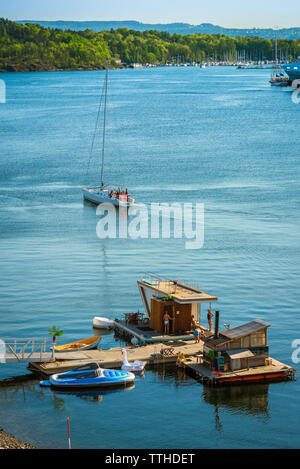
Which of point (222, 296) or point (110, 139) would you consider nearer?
point (222, 296)

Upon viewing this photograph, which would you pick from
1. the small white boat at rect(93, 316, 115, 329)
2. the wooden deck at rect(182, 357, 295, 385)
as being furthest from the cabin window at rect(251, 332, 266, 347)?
the small white boat at rect(93, 316, 115, 329)

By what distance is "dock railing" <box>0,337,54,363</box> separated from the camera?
145ft

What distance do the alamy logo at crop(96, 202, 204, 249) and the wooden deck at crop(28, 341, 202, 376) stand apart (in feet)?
98.7

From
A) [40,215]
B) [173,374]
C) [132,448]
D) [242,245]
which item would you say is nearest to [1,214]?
[40,215]

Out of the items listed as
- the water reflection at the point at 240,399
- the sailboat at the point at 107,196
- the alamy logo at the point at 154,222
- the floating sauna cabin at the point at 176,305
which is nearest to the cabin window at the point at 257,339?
the water reflection at the point at 240,399

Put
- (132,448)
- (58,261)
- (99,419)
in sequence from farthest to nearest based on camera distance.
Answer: (58,261), (99,419), (132,448)

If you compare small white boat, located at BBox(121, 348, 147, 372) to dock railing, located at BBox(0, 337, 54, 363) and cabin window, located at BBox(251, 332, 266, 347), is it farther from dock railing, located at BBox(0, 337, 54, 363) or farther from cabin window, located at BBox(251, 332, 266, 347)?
cabin window, located at BBox(251, 332, 266, 347)

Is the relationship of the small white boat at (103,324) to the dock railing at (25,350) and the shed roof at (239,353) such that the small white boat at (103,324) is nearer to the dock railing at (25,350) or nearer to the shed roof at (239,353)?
the dock railing at (25,350)

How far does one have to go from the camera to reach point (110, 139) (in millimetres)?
155750

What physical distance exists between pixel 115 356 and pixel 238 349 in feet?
24.3

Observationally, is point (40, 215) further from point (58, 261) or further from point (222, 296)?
point (222, 296)

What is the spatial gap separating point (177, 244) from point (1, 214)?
2606 centimetres

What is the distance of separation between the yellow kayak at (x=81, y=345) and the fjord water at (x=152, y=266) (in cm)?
263

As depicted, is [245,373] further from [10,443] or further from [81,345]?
[10,443]
